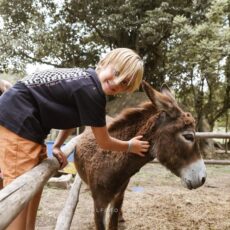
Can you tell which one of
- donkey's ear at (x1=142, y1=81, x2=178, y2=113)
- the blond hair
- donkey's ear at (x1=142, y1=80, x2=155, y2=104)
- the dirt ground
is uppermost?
the blond hair

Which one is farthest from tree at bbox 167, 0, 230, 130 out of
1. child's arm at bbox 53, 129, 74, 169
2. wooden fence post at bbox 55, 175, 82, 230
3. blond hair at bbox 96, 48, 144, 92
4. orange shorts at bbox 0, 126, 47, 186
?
orange shorts at bbox 0, 126, 47, 186

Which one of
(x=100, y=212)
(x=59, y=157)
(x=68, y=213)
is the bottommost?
(x=68, y=213)

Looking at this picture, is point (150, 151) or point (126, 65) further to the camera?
point (150, 151)

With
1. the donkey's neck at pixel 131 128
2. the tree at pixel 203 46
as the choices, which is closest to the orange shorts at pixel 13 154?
the donkey's neck at pixel 131 128

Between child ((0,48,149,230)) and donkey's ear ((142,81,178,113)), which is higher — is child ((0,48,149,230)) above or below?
above

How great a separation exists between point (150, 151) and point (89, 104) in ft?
4.22

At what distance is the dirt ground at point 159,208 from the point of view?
4.27 meters

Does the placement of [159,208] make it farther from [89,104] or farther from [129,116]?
[89,104]

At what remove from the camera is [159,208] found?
482cm

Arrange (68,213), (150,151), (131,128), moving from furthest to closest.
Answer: (68,213)
(131,128)
(150,151)

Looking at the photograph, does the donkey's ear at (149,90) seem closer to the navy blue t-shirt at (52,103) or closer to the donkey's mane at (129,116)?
the donkey's mane at (129,116)

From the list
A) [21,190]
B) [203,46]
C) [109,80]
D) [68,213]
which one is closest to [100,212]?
[68,213]

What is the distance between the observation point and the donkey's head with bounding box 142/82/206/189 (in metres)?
2.74

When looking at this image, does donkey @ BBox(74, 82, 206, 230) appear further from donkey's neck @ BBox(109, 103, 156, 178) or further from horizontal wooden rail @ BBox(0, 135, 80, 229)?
horizontal wooden rail @ BBox(0, 135, 80, 229)
